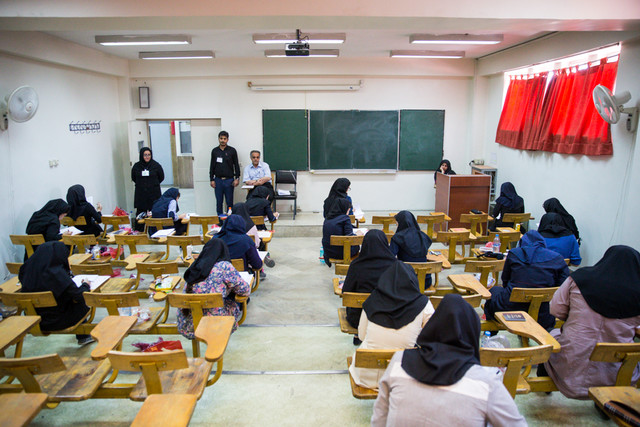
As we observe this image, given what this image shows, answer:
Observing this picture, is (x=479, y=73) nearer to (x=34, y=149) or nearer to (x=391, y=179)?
(x=391, y=179)

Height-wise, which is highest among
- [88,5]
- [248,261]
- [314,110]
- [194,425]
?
[88,5]

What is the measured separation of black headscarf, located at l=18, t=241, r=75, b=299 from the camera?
3781mm

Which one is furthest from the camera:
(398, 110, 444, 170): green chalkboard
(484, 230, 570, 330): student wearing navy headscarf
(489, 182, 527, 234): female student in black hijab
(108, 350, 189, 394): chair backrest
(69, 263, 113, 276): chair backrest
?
(398, 110, 444, 170): green chalkboard

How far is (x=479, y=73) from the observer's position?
956 cm

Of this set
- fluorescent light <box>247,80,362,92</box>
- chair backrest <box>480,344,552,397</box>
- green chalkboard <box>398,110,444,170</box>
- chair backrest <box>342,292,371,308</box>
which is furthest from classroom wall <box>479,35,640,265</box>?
chair backrest <box>342,292,371,308</box>

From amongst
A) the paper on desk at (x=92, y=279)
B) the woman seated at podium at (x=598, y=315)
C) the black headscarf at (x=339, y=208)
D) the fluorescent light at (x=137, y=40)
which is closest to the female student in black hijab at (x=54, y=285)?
the paper on desk at (x=92, y=279)

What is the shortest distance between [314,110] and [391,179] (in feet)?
7.36

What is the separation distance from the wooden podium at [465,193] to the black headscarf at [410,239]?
3247mm

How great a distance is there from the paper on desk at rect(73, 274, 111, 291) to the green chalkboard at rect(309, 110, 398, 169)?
626 cm

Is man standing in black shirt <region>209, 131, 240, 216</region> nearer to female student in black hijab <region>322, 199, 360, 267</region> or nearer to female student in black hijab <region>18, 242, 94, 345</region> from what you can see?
female student in black hijab <region>322, 199, 360, 267</region>

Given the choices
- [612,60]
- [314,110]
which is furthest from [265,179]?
[612,60]

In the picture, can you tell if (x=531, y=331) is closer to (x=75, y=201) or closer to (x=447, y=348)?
(x=447, y=348)

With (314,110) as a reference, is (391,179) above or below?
below

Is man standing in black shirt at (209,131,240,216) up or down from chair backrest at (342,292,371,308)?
up
